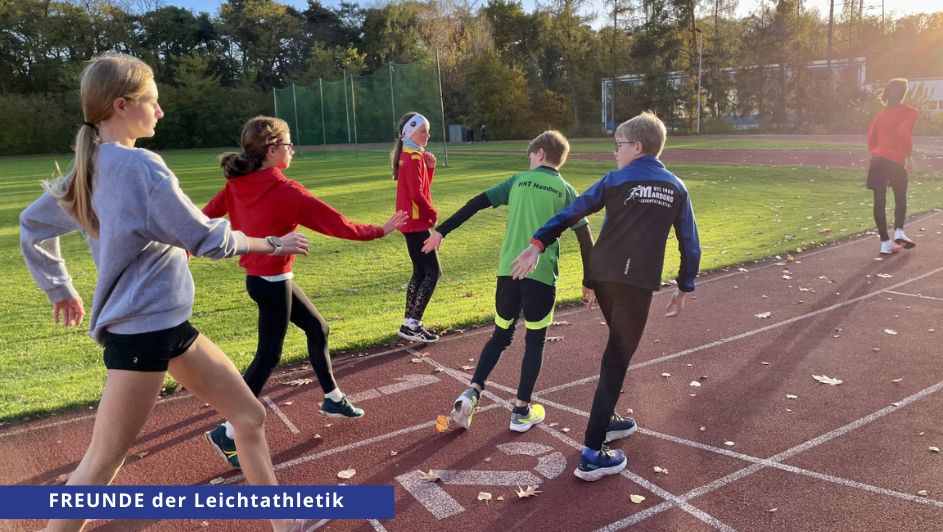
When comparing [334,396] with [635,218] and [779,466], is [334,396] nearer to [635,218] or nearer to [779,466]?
[635,218]

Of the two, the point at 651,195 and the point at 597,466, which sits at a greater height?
the point at 651,195

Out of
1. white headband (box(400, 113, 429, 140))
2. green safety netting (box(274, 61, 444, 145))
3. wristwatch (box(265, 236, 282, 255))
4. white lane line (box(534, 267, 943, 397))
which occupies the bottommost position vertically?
white lane line (box(534, 267, 943, 397))

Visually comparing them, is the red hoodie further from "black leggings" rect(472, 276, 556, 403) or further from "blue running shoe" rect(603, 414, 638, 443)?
"blue running shoe" rect(603, 414, 638, 443)

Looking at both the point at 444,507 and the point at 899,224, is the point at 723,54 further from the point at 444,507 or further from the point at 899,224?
the point at 444,507

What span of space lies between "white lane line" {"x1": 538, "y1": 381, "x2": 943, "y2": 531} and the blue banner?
4.43ft

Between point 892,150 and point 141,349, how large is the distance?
10.6m

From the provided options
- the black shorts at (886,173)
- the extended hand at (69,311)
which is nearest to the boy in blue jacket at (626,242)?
the extended hand at (69,311)

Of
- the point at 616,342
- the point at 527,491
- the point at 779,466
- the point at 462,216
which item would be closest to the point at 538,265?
the point at 462,216

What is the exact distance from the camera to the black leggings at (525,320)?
4492 millimetres

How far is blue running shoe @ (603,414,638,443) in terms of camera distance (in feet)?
15.1

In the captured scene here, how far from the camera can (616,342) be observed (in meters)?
3.95

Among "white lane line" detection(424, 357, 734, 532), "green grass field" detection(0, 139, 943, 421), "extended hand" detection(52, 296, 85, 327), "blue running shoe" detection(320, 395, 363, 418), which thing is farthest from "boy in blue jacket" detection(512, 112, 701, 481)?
"green grass field" detection(0, 139, 943, 421)

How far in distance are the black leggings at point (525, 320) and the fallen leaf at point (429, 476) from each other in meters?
0.80

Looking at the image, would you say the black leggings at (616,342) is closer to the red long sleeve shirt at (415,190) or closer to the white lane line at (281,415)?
the white lane line at (281,415)
